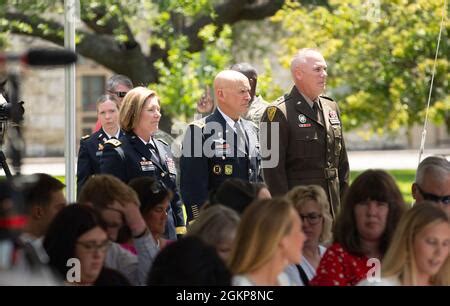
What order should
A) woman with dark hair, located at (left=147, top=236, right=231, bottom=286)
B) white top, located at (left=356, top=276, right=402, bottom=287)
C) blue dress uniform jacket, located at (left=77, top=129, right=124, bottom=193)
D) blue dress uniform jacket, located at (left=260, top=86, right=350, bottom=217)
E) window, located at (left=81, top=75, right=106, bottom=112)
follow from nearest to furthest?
1. woman with dark hair, located at (left=147, top=236, right=231, bottom=286)
2. white top, located at (left=356, top=276, right=402, bottom=287)
3. blue dress uniform jacket, located at (left=260, top=86, right=350, bottom=217)
4. blue dress uniform jacket, located at (left=77, top=129, right=124, bottom=193)
5. window, located at (left=81, top=75, right=106, bottom=112)

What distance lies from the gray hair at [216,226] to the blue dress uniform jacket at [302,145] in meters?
2.09

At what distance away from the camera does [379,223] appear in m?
4.50

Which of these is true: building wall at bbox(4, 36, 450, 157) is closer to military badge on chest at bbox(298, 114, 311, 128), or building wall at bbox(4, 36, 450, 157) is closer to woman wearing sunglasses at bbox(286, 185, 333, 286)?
military badge on chest at bbox(298, 114, 311, 128)

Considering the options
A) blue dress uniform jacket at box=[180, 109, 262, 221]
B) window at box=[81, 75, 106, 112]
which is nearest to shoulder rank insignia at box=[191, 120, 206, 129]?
blue dress uniform jacket at box=[180, 109, 262, 221]

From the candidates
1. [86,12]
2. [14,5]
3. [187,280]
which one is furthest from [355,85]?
[187,280]

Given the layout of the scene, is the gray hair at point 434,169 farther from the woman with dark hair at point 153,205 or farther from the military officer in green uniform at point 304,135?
the woman with dark hair at point 153,205

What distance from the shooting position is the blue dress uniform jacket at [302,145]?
6230 millimetres

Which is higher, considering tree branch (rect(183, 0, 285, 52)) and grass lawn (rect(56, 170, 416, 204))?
tree branch (rect(183, 0, 285, 52))

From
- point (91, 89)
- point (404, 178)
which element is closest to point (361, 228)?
point (404, 178)

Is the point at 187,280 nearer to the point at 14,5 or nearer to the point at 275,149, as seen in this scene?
the point at 275,149

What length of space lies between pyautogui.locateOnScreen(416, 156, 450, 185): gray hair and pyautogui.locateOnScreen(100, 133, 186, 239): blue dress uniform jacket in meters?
1.15

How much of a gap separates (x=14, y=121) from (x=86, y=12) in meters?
5.82

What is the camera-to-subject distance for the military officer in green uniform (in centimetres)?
624

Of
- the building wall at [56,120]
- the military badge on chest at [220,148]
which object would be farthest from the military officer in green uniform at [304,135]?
the building wall at [56,120]
